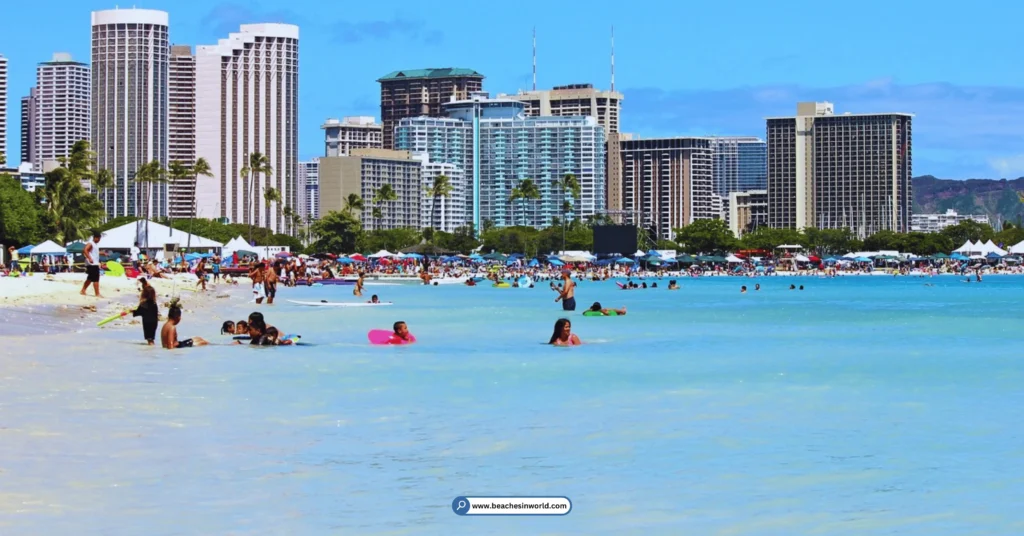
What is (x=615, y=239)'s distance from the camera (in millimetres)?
105438

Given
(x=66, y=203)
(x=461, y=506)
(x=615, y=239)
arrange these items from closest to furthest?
(x=461, y=506)
(x=66, y=203)
(x=615, y=239)

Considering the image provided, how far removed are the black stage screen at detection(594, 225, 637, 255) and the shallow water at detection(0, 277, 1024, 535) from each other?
79967 mm

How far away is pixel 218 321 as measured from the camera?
32406 millimetres

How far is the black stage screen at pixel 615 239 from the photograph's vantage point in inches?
4122

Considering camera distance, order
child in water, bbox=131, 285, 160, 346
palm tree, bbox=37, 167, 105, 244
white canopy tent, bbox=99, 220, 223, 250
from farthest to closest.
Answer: palm tree, bbox=37, 167, 105, 244 → white canopy tent, bbox=99, 220, 223, 250 → child in water, bbox=131, 285, 160, 346

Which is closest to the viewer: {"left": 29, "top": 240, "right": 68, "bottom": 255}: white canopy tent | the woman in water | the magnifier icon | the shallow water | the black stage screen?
the magnifier icon

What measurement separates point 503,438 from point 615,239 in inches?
3674

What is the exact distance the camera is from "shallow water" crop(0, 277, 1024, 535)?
9.08m

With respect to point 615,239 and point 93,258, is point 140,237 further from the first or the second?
point 615,239

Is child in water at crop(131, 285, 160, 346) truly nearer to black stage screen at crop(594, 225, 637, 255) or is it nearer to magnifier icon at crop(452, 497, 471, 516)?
magnifier icon at crop(452, 497, 471, 516)

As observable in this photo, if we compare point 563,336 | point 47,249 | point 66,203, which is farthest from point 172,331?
point 66,203

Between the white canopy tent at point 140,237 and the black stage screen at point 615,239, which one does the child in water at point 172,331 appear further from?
the black stage screen at point 615,239

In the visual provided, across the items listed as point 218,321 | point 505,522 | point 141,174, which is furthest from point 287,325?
point 141,174

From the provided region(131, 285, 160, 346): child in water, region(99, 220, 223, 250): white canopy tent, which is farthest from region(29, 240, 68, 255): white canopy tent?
region(131, 285, 160, 346): child in water
